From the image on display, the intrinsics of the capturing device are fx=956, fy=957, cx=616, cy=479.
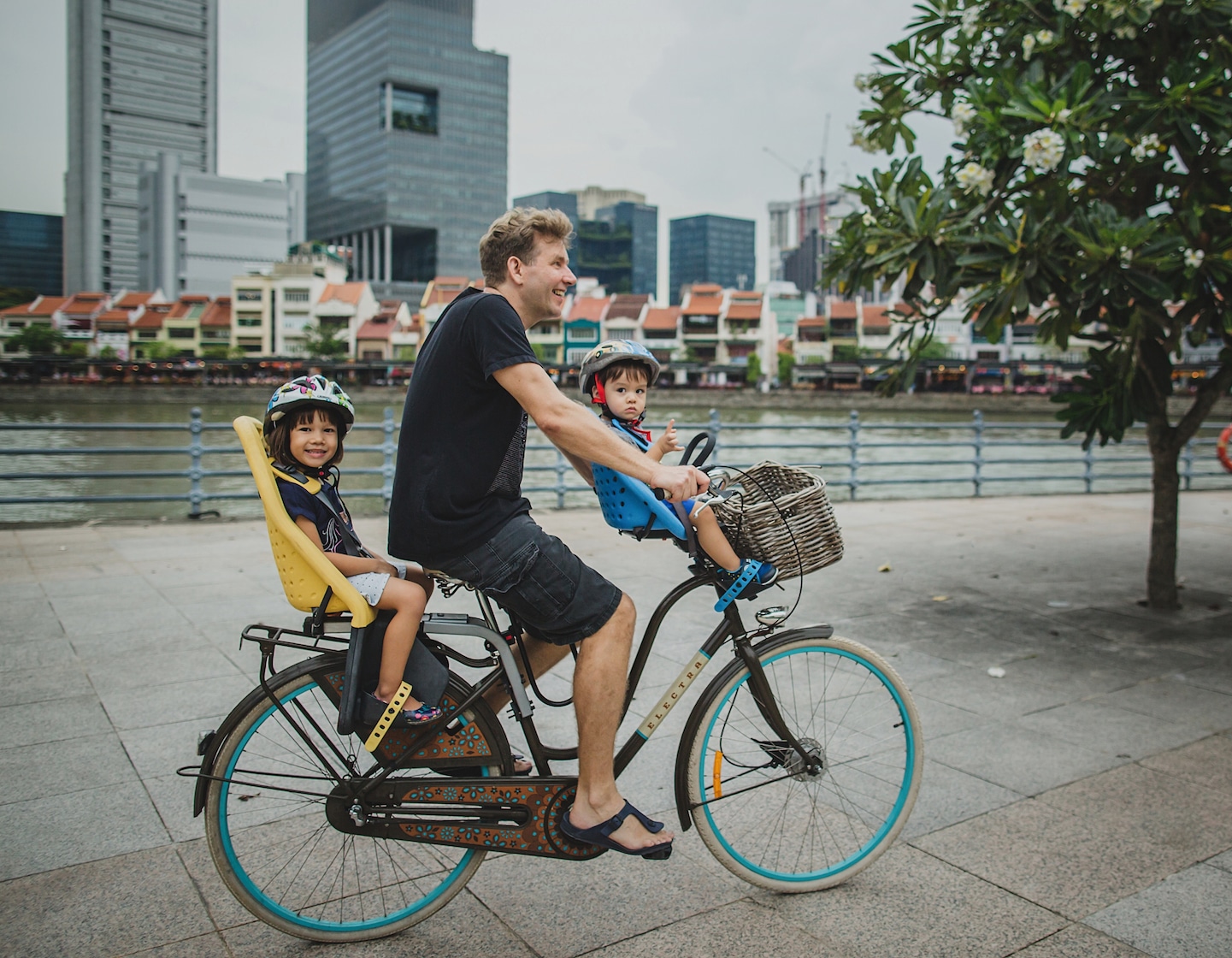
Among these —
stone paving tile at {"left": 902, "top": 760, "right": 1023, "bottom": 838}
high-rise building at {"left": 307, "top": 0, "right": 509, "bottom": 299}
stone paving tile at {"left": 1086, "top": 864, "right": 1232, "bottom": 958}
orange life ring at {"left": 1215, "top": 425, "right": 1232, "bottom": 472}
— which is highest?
high-rise building at {"left": 307, "top": 0, "right": 509, "bottom": 299}

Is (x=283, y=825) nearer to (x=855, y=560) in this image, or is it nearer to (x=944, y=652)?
(x=944, y=652)

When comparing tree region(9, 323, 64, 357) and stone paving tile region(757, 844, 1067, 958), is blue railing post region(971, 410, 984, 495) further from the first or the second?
tree region(9, 323, 64, 357)

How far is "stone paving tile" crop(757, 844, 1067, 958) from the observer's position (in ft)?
7.38

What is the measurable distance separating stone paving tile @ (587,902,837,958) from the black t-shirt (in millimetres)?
1022

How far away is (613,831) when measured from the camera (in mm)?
2199

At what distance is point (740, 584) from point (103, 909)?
5.75 feet

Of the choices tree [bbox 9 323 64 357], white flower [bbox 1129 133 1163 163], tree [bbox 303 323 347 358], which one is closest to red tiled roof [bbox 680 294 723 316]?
tree [bbox 303 323 347 358]

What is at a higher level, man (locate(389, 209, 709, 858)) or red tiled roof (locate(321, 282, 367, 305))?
red tiled roof (locate(321, 282, 367, 305))

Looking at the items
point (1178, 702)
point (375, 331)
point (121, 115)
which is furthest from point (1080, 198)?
point (121, 115)

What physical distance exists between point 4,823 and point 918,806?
2.77m

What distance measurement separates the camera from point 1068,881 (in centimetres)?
256

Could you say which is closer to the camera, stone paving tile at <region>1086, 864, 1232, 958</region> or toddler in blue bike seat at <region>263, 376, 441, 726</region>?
toddler in blue bike seat at <region>263, 376, 441, 726</region>

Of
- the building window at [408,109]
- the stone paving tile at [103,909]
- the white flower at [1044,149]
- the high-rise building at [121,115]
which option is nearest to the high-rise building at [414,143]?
the building window at [408,109]

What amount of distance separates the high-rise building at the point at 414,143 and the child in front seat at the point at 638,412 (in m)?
126
